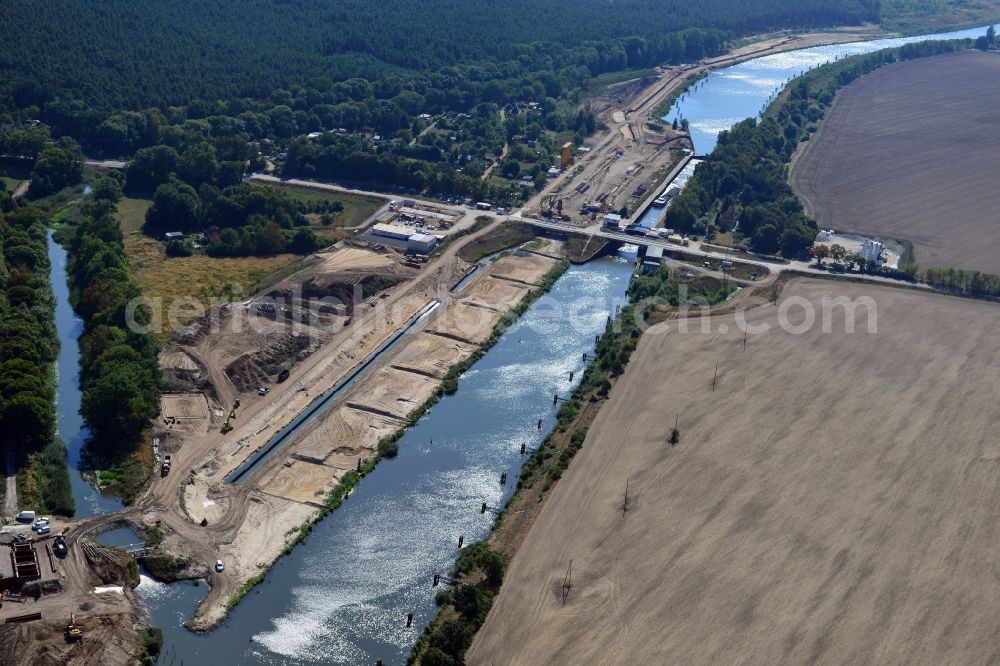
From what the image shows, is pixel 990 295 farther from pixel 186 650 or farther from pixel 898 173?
pixel 186 650

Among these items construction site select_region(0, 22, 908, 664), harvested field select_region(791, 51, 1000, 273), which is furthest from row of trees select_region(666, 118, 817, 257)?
construction site select_region(0, 22, 908, 664)

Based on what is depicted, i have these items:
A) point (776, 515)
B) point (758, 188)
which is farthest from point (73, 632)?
point (758, 188)

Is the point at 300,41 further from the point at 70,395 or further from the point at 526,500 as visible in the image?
the point at 526,500

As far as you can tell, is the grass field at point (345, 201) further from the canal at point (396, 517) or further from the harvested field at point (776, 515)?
the harvested field at point (776, 515)

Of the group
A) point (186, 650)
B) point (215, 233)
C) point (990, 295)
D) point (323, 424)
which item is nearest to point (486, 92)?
point (215, 233)

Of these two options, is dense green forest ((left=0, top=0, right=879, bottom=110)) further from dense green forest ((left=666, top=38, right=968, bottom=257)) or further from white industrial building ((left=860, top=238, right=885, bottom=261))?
white industrial building ((left=860, top=238, right=885, bottom=261))
